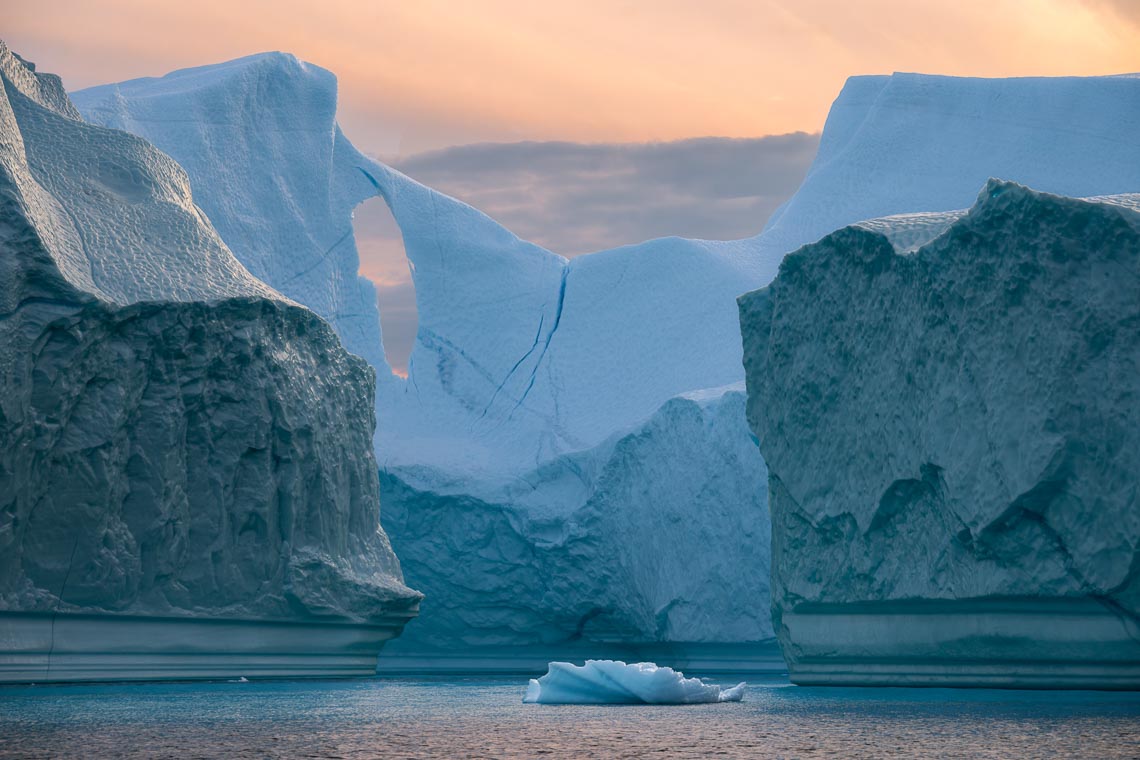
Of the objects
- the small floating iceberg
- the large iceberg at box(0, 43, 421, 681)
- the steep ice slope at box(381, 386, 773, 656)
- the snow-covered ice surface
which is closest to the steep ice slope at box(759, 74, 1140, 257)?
the snow-covered ice surface

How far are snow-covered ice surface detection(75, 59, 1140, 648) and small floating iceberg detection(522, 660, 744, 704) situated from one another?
27.0 feet

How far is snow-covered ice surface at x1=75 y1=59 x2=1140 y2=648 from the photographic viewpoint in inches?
820

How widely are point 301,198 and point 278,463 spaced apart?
783 centimetres

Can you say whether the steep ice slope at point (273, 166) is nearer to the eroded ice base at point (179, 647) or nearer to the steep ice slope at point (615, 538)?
the steep ice slope at point (615, 538)

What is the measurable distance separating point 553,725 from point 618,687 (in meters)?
2.85

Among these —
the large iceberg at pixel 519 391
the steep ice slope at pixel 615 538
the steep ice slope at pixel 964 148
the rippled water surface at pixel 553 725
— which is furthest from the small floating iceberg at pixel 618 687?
the steep ice slope at pixel 964 148

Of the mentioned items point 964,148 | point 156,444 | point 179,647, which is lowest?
point 179,647

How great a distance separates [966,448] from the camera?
1230 centimetres

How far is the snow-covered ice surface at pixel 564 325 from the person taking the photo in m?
20.8

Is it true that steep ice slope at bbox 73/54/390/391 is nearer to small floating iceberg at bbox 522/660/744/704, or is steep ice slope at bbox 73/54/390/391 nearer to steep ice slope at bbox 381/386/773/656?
steep ice slope at bbox 381/386/773/656

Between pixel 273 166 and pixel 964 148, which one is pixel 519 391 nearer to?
pixel 273 166

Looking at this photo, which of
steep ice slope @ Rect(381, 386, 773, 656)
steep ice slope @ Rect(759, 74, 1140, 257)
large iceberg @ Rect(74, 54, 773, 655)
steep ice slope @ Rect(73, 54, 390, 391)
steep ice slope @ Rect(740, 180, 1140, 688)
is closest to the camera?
steep ice slope @ Rect(740, 180, 1140, 688)

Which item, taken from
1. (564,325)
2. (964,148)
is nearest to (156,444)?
(564,325)

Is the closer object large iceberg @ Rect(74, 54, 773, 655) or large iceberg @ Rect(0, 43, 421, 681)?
large iceberg @ Rect(0, 43, 421, 681)
